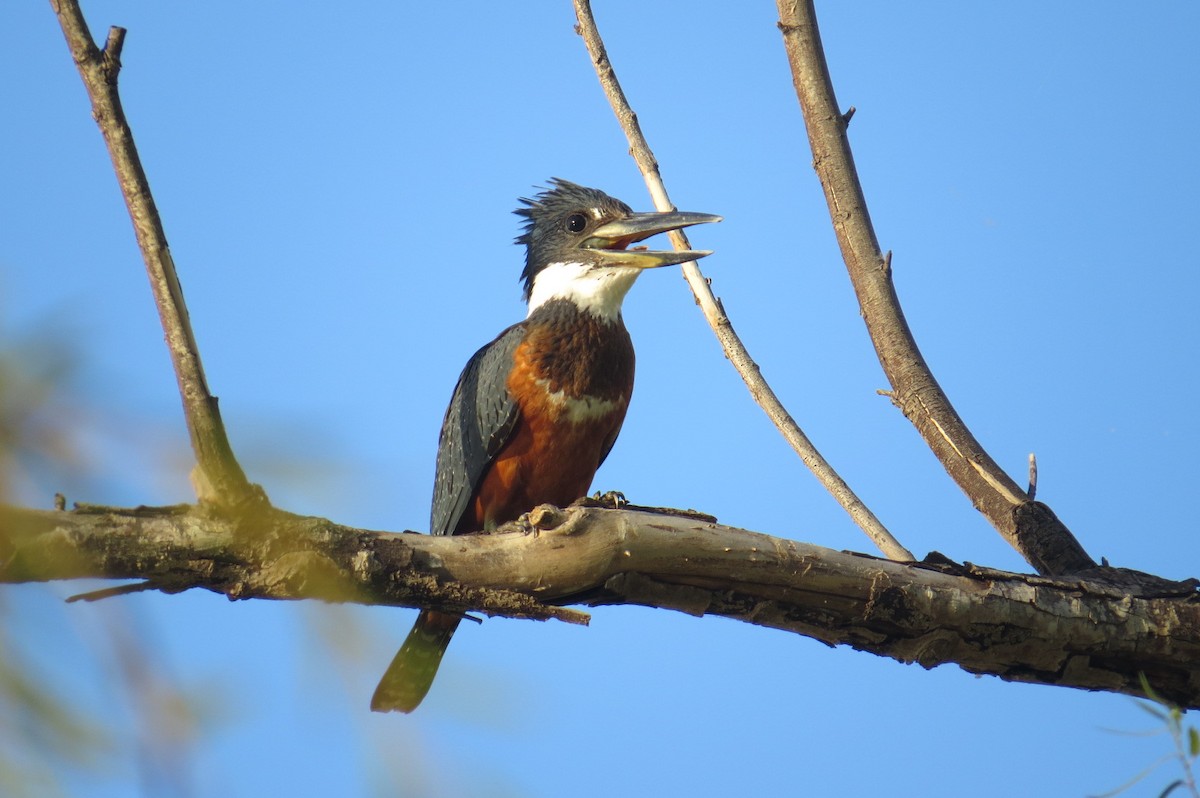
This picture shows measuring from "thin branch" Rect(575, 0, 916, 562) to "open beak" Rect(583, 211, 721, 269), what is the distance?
0.31 feet

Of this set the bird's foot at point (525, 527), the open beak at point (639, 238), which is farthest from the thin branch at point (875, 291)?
the bird's foot at point (525, 527)

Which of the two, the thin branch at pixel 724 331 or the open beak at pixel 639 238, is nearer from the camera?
the thin branch at pixel 724 331

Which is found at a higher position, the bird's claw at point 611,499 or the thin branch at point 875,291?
the thin branch at point 875,291

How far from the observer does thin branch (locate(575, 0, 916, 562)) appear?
472 centimetres

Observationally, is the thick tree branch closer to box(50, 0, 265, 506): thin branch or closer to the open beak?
box(50, 0, 265, 506): thin branch

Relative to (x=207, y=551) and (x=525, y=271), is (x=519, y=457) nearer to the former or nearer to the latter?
(x=525, y=271)

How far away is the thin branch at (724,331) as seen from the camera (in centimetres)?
472

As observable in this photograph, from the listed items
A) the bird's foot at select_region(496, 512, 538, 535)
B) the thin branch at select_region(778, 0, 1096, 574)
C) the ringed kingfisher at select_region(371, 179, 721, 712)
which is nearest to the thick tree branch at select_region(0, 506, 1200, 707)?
the bird's foot at select_region(496, 512, 538, 535)

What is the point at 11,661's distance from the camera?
1.22 meters

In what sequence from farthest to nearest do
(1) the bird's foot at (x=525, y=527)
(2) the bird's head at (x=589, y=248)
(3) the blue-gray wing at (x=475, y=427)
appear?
(2) the bird's head at (x=589, y=248) < (3) the blue-gray wing at (x=475, y=427) < (1) the bird's foot at (x=525, y=527)

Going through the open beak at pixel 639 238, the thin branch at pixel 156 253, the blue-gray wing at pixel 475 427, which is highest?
the open beak at pixel 639 238

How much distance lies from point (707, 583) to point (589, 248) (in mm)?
2719

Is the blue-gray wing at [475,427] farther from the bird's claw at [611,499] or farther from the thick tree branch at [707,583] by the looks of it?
the thick tree branch at [707,583]

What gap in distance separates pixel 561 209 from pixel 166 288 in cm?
405
